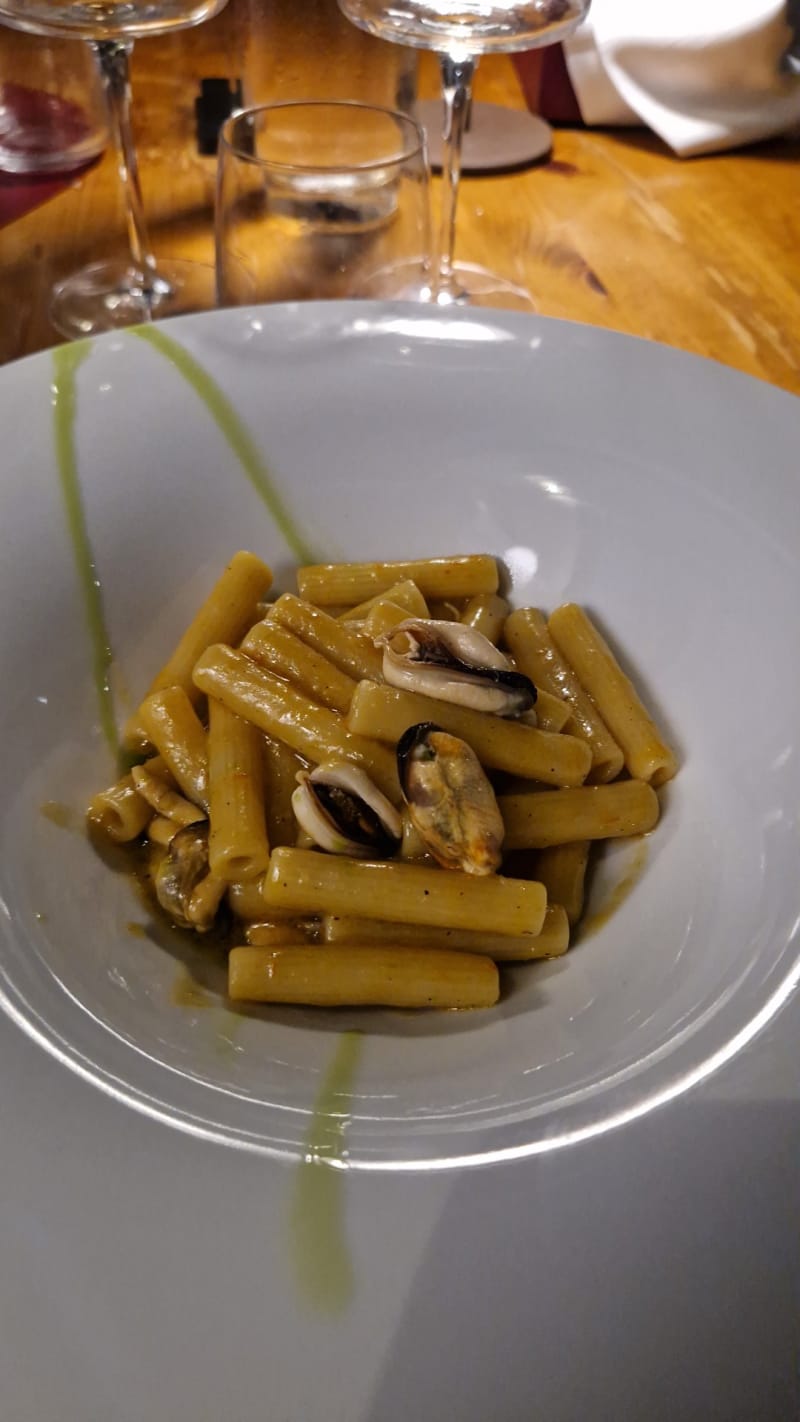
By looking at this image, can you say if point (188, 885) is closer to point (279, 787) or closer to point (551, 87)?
point (279, 787)

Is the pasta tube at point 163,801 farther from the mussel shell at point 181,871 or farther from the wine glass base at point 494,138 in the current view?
the wine glass base at point 494,138

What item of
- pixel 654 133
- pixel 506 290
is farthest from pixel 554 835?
pixel 654 133

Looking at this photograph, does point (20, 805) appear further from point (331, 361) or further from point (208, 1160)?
point (331, 361)

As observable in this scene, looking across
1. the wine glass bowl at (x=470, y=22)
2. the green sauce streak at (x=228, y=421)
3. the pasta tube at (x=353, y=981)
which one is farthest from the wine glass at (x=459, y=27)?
the pasta tube at (x=353, y=981)

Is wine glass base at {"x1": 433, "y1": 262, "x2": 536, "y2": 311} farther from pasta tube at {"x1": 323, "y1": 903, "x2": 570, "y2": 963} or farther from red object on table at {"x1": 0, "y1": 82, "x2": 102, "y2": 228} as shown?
pasta tube at {"x1": 323, "y1": 903, "x2": 570, "y2": 963}

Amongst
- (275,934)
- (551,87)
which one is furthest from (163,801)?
(551,87)

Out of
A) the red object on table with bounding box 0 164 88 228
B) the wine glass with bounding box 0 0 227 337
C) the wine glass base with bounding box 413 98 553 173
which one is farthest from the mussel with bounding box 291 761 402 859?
the wine glass base with bounding box 413 98 553 173
